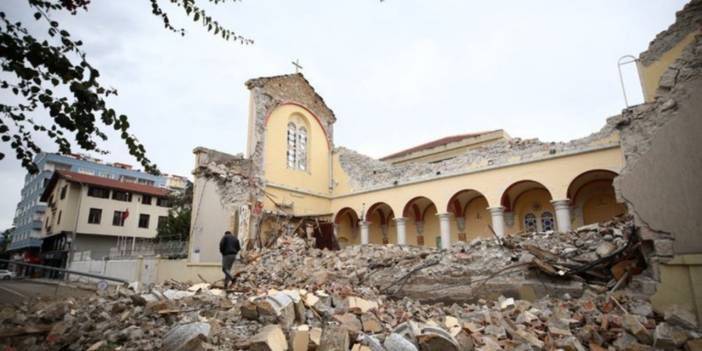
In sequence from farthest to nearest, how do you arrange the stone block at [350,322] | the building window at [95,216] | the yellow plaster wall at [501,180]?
the building window at [95,216]
the yellow plaster wall at [501,180]
the stone block at [350,322]

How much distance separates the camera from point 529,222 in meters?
15.7

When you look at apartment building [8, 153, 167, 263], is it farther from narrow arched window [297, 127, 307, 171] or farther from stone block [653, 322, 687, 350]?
stone block [653, 322, 687, 350]

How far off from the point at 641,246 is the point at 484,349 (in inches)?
127

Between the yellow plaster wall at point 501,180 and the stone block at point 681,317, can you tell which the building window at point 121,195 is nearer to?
the yellow plaster wall at point 501,180

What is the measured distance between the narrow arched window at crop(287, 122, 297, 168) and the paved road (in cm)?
1094

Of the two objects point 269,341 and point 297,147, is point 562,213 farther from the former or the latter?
point 269,341

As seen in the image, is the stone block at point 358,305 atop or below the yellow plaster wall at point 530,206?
below

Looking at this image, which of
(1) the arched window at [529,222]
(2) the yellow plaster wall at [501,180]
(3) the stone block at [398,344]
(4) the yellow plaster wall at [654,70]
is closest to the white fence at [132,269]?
(2) the yellow plaster wall at [501,180]

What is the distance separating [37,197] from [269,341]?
5147cm

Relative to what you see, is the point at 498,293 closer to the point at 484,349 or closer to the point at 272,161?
the point at 484,349

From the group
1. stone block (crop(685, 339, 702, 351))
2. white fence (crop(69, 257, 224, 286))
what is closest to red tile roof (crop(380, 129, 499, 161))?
white fence (crop(69, 257, 224, 286))

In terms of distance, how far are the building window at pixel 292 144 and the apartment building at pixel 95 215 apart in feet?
64.5

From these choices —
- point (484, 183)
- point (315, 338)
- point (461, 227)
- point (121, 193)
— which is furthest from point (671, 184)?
point (121, 193)

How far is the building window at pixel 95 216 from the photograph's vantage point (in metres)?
29.6
